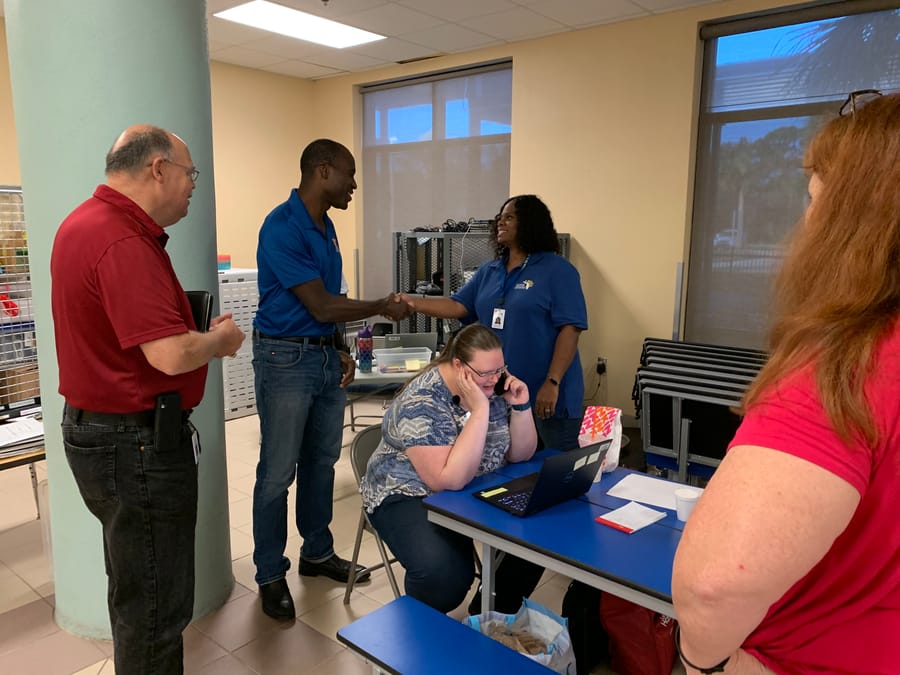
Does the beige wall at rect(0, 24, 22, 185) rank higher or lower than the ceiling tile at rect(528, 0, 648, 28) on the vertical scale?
lower

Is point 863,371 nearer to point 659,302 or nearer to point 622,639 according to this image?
point 622,639

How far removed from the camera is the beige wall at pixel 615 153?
15.6 ft

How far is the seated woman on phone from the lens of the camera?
2064 mm

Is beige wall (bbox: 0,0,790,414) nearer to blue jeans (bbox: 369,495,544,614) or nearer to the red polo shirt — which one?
blue jeans (bbox: 369,495,544,614)

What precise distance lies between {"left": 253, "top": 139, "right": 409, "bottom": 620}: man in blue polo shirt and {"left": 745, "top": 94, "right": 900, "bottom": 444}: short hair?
1.98 meters

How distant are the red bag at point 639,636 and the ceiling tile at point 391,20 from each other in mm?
4119

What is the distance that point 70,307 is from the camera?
1.63 m

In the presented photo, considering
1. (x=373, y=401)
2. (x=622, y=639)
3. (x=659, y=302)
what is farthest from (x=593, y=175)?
(x=622, y=639)

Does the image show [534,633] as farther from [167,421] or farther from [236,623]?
[236,623]

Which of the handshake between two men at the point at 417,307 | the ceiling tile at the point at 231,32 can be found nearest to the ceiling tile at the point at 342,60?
the ceiling tile at the point at 231,32

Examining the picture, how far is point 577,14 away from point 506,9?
527 mm

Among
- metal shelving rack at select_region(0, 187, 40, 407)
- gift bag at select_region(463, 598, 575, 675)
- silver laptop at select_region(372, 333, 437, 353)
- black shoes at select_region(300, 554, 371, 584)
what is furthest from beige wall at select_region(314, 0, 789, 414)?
metal shelving rack at select_region(0, 187, 40, 407)

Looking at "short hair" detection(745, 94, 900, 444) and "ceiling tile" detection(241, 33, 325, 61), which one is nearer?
"short hair" detection(745, 94, 900, 444)

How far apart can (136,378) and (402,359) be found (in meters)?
2.48
